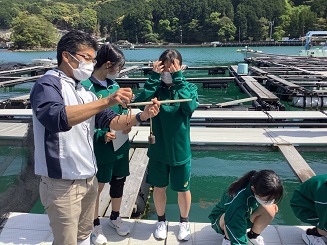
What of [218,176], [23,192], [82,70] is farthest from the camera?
[218,176]

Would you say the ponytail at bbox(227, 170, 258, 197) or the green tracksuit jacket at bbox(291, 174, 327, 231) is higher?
the ponytail at bbox(227, 170, 258, 197)

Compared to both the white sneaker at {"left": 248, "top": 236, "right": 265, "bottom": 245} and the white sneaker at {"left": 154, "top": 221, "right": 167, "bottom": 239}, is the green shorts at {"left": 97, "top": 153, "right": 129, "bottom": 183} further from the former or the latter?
the white sneaker at {"left": 248, "top": 236, "right": 265, "bottom": 245}

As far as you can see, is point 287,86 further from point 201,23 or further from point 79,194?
point 201,23

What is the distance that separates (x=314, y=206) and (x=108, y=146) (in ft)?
5.83

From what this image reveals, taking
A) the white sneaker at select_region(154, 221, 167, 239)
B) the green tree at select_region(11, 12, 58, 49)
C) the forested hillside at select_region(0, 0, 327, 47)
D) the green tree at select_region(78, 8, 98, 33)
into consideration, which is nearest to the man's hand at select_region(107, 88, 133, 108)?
the white sneaker at select_region(154, 221, 167, 239)

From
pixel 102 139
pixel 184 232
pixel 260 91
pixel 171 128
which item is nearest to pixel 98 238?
pixel 184 232

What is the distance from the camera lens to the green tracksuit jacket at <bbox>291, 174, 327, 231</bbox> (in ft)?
8.11

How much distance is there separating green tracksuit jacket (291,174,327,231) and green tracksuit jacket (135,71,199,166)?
40.3 inches

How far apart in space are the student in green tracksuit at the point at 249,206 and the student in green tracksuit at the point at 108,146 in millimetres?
917

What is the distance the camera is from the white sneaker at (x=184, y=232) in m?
2.69

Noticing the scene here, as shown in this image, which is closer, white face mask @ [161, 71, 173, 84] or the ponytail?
the ponytail

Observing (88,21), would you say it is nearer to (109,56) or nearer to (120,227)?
(109,56)

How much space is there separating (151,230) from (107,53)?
1604mm

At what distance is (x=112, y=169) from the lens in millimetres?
2730
